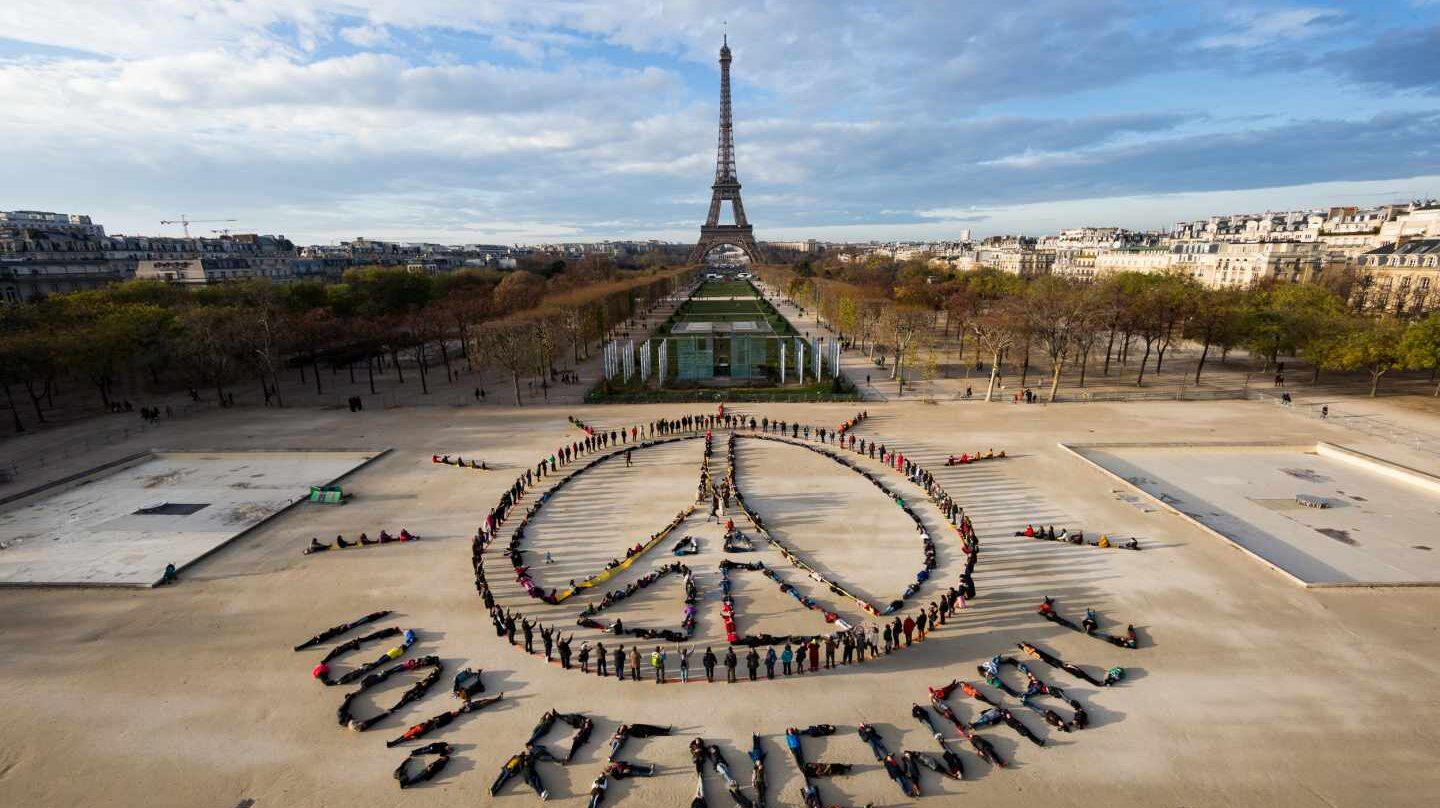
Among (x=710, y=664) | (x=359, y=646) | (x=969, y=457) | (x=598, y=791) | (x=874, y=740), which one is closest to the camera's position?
(x=598, y=791)

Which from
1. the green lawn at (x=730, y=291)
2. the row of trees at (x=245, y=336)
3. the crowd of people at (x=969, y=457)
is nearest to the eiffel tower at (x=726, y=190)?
the green lawn at (x=730, y=291)

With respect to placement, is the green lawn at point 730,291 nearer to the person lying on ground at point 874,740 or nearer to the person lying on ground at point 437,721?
the person lying on ground at point 437,721

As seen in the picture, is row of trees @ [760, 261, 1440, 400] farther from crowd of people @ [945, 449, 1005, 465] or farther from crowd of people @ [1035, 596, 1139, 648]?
crowd of people @ [1035, 596, 1139, 648]

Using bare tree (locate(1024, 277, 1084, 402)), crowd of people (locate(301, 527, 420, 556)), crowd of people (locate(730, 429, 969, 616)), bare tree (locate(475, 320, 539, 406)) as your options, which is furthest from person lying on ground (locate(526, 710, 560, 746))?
bare tree (locate(1024, 277, 1084, 402))

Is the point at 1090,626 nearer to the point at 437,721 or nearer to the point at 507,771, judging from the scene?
the point at 507,771

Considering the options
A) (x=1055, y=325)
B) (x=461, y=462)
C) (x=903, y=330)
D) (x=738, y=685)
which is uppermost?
(x=1055, y=325)

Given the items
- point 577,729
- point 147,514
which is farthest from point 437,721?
point 147,514
